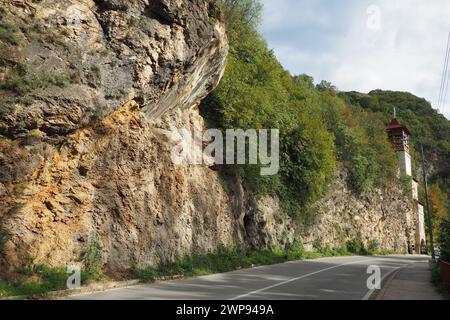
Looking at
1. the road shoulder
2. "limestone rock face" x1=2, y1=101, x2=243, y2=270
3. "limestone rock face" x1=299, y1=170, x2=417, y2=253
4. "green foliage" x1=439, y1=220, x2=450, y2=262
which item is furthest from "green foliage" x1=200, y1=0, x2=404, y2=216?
"green foliage" x1=439, y1=220, x2=450, y2=262

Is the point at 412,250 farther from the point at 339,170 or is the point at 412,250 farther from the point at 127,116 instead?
the point at 127,116

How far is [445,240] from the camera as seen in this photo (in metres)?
16.9

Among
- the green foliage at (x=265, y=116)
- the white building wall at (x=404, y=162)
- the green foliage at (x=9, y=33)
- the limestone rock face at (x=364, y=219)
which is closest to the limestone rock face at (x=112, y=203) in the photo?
the green foliage at (x=9, y=33)

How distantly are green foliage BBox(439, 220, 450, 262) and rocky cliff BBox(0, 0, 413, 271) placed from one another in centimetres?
1074

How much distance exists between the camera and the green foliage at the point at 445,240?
639 inches

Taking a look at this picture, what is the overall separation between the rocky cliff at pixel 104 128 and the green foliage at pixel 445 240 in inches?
423

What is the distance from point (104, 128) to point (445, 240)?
13314 mm

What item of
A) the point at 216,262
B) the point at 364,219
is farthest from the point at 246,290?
the point at 364,219

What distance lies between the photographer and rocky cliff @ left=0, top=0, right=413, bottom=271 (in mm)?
14250

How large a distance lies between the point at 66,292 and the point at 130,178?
6089 millimetres

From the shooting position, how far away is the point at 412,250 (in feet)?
218

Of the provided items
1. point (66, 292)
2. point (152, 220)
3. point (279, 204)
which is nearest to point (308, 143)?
point (279, 204)

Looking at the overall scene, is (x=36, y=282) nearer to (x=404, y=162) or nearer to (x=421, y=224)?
(x=404, y=162)

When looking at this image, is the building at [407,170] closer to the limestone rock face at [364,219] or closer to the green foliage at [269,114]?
the limestone rock face at [364,219]
